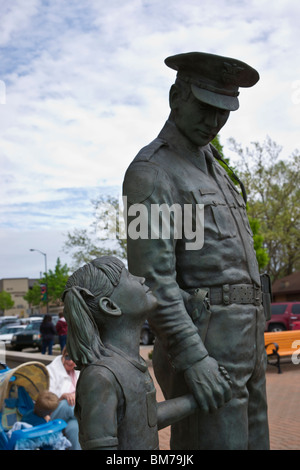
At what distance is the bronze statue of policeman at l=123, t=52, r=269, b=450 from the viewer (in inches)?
97.7

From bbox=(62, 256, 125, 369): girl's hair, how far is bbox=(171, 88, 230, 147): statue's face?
95 cm

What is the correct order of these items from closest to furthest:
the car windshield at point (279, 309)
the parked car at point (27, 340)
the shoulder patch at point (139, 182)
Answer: the shoulder patch at point (139, 182) < the car windshield at point (279, 309) < the parked car at point (27, 340)

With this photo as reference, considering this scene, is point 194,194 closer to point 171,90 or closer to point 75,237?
point 171,90

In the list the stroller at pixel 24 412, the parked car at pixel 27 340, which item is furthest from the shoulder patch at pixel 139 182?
the parked car at pixel 27 340

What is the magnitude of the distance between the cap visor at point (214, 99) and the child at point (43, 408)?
12.7 feet

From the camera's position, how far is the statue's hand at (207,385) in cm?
233

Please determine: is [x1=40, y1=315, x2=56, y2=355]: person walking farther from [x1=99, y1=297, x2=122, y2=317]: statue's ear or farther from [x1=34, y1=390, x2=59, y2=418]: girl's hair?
[x1=99, y1=297, x2=122, y2=317]: statue's ear

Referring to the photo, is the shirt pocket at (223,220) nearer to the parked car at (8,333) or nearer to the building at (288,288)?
the parked car at (8,333)

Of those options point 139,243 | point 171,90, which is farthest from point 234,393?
point 171,90

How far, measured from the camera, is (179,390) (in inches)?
105

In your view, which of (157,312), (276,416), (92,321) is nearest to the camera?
(92,321)

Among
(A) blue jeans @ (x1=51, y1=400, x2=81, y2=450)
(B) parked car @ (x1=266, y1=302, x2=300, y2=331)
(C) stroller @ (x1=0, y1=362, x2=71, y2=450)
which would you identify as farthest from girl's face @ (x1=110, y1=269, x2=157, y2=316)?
(B) parked car @ (x1=266, y1=302, x2=300, y2=331)

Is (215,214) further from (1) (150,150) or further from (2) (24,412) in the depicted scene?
(2) (24,412)
